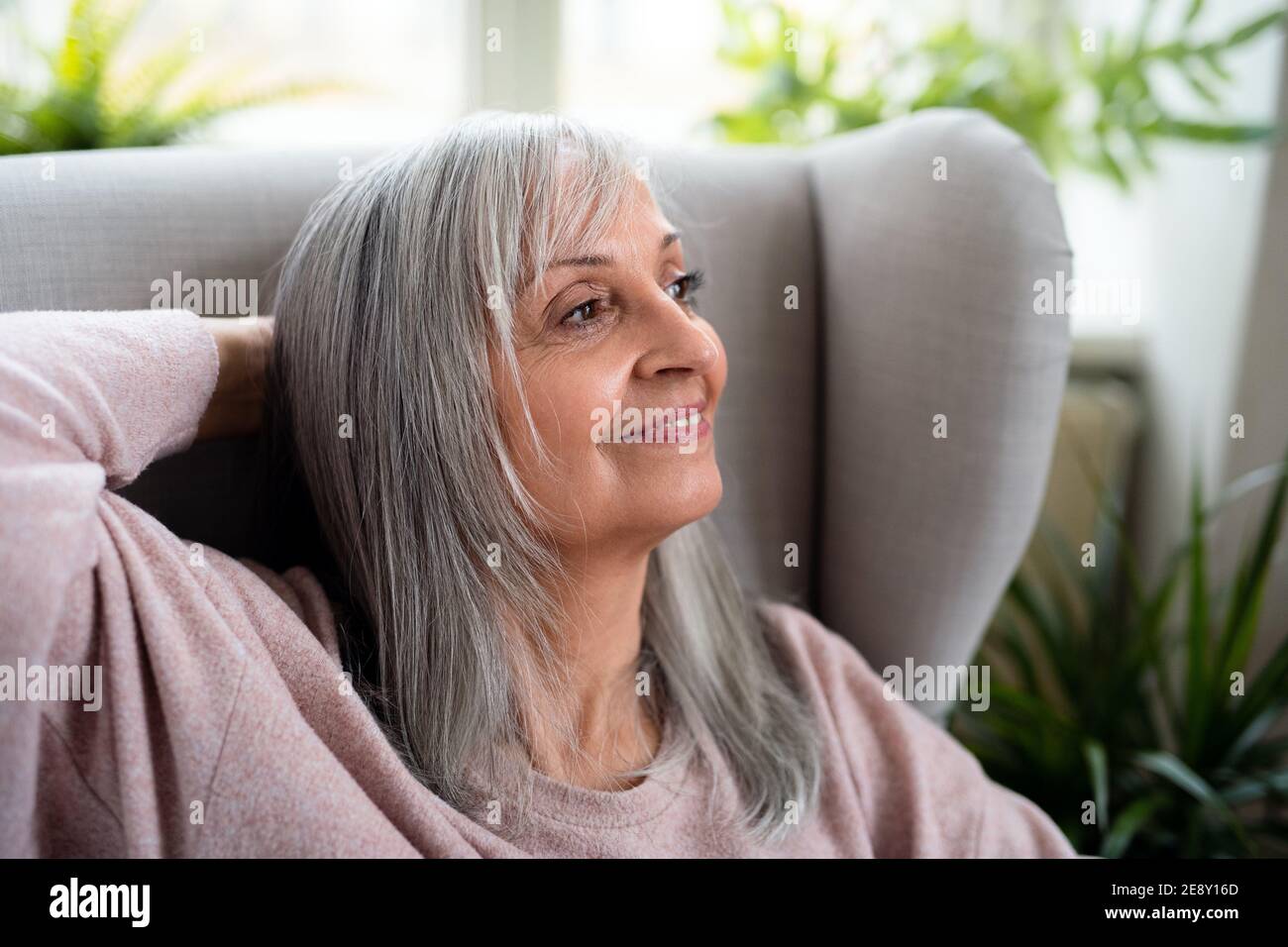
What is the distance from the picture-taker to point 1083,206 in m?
2.15

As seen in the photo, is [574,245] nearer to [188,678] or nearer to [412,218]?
[412,218]

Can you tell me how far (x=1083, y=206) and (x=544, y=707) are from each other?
172cm

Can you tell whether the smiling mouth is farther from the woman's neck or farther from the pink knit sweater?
the pink knit sweater

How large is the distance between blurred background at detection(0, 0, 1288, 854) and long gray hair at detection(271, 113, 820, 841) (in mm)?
776

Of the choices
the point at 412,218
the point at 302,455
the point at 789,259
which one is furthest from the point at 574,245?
the point at 789,259

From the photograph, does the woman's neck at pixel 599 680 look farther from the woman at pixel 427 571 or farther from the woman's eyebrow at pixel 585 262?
the woman's eyebrow at pixel 585 262

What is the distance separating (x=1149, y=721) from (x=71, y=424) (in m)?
1.47

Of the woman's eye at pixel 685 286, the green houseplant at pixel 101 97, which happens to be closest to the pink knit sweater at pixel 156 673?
the woman's eye at pixel 685 286

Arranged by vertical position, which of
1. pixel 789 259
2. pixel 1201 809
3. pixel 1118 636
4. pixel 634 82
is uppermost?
pixel 634 82

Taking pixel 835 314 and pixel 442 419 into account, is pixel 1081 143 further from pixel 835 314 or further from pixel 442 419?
pixel 442 419

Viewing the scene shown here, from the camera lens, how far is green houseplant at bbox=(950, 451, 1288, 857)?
1433 mm

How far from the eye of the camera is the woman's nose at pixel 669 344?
89cm

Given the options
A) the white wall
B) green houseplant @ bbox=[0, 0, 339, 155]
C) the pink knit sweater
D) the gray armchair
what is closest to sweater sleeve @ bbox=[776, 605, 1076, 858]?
the gray armchair

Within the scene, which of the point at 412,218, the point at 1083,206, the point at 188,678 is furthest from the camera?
the point at 1083,206
